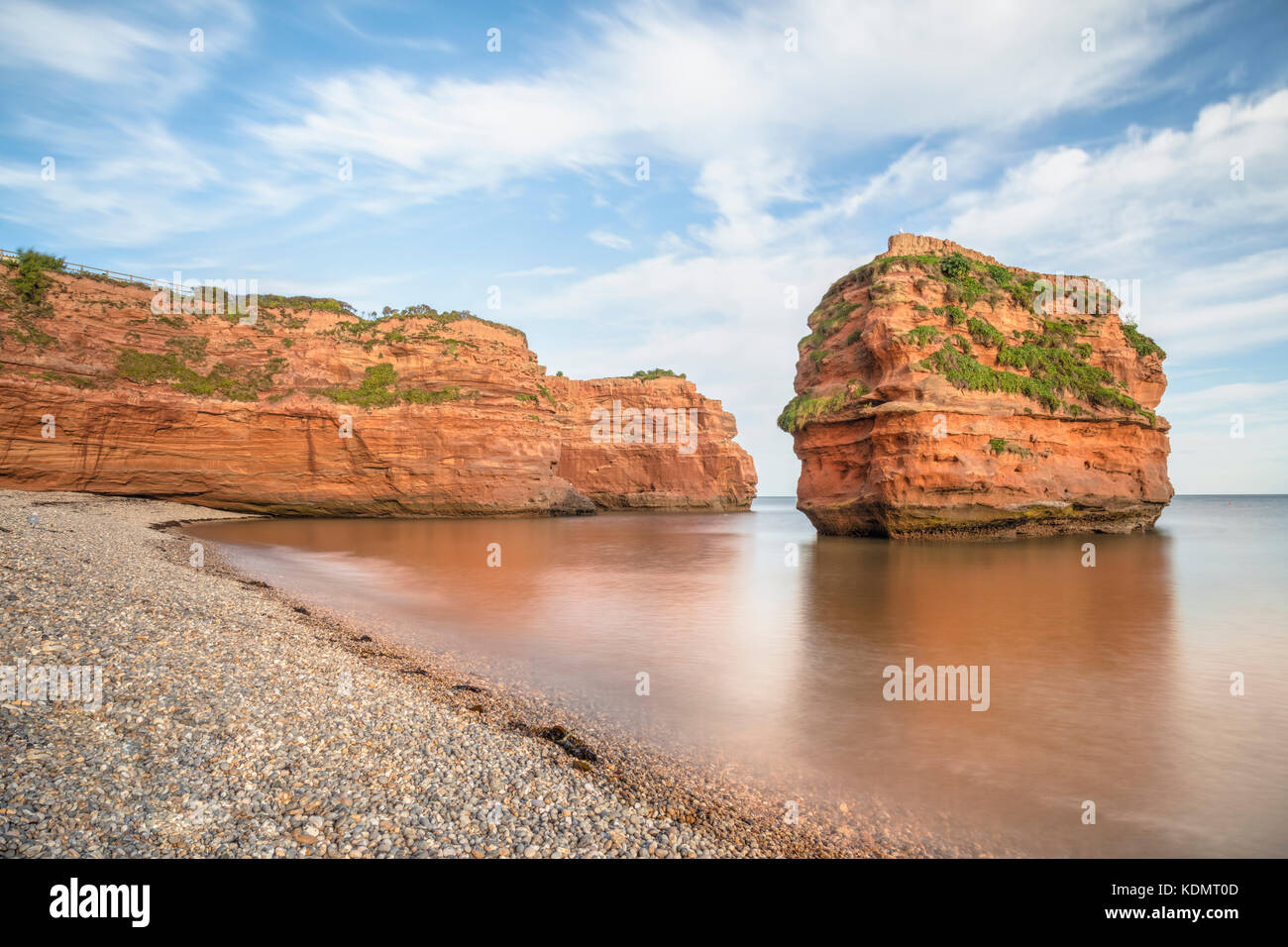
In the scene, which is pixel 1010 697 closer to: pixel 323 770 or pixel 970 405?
pixel 323 770

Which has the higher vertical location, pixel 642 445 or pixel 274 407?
pixel 642 445

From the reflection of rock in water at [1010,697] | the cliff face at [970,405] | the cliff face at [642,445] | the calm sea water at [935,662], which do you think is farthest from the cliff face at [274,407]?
the reflection of rock in water at [1010,697]

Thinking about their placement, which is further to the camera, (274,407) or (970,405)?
(274,407)

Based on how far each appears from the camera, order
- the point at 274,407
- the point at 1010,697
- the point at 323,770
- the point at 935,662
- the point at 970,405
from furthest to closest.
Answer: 1. the point at 274,407
2. the point at 970,405
3. the point at 935,662
4. the point at 1010,697
5. the point at 323,770

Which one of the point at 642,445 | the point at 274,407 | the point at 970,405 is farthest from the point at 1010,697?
the point at 642,445

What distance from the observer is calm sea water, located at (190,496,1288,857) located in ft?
17.0

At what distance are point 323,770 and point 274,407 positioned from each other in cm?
3657

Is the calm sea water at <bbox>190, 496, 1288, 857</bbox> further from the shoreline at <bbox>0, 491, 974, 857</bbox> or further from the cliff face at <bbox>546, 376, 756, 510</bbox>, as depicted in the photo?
the cliff face at <bbox>546, 376, 756, 510</bbox>

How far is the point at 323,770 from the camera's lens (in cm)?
465

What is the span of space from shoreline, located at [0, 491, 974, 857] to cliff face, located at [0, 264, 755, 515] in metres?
28.6

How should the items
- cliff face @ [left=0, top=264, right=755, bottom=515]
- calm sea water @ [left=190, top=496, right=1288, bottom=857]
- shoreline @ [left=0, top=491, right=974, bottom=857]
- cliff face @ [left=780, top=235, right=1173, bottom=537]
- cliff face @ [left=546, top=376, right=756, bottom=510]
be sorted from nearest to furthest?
shoreline @ [left=0, top=491, right=974, bottom=857]
calm sea water @ [left=190, top=496, right=1288, bottom=857]
cliff face @ [left=780, top=235, right=1173, bottom=537]
cliff face @ [left=0, top=264, right=755, bottom=515]
cliff face @ [left=546, top=376, right=756, bottom=510]

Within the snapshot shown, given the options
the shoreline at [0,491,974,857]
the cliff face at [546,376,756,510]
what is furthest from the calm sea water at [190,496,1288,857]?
the cliff face at [546,376,756,510]

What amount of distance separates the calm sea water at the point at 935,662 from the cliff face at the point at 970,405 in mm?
4479

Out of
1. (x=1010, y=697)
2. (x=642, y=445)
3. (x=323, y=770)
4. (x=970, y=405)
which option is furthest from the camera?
(x=642, y=445)
